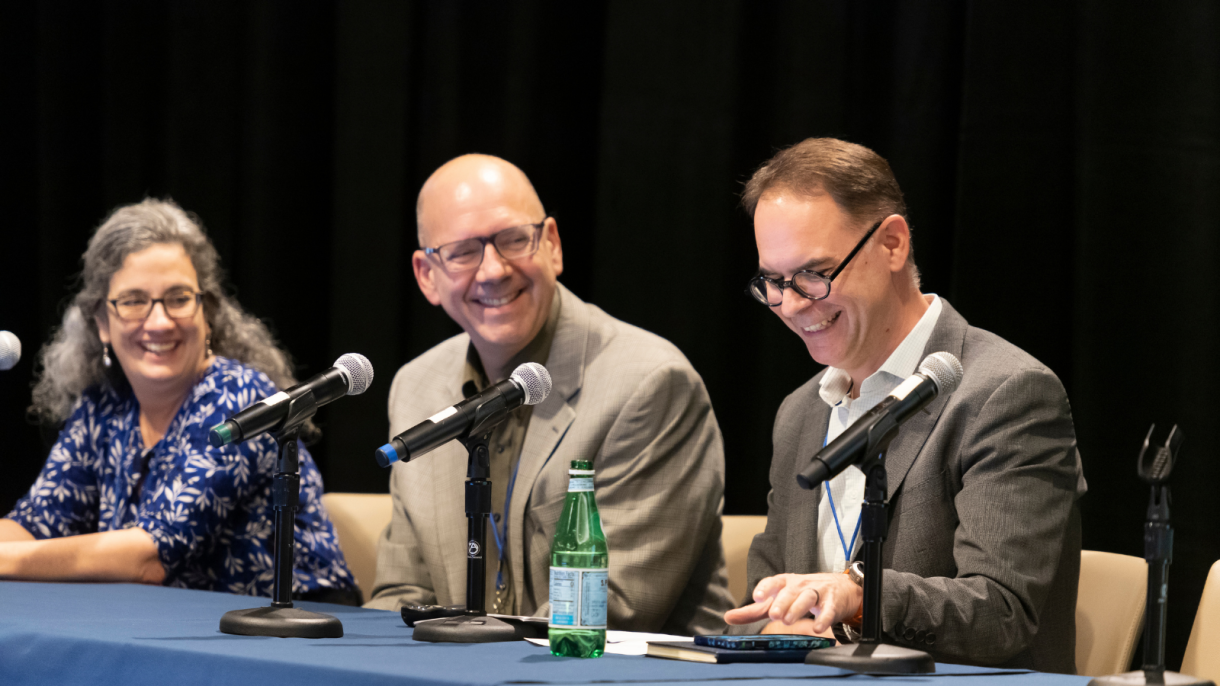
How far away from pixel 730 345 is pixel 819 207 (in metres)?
1.25

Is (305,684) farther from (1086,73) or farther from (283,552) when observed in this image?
(1086,73)

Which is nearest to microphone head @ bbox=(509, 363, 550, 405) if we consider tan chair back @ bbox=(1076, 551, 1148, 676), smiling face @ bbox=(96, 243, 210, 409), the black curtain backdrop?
tan chair back @ bbox=(1076, 551, 1148, 676)

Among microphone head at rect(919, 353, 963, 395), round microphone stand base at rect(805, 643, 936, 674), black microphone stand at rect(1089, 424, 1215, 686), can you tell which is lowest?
round microphone stand base at rect(805, 643, 936, 674)

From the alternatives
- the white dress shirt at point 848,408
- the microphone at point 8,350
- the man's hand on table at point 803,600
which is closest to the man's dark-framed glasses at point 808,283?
the white dress shirt at point 848,408

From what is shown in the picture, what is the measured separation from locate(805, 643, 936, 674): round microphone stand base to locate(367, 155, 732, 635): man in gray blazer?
97cm

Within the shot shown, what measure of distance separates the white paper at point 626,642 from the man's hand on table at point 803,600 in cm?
14

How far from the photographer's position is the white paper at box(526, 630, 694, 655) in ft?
5.38

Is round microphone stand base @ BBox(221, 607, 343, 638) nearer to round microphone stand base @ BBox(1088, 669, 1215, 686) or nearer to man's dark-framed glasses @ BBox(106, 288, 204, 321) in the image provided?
round microphone stand base @ BBox(1088, 669, 1215, 686)

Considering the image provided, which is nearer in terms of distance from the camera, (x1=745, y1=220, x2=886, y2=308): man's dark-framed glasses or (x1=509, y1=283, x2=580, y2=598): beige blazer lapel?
(x1=745, y1=220, x2=886, y2=308): man's dark-framed glasses

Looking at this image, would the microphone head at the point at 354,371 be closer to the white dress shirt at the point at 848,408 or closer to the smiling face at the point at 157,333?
the white dress shirt at the point at 848,408

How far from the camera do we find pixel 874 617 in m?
1.51

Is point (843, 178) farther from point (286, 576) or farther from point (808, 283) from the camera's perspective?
point (286, 576)

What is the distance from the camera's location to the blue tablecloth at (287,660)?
1.42m

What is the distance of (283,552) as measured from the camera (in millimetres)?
1819
